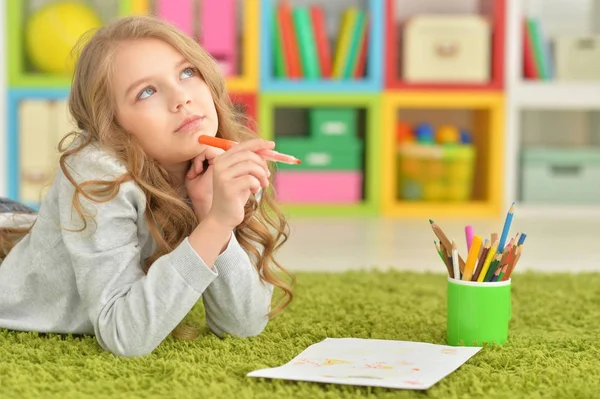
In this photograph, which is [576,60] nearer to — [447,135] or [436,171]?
[447,135]

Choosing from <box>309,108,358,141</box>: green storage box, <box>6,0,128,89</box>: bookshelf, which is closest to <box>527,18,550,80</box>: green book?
<box>309,108,358,141</box>: green storage box

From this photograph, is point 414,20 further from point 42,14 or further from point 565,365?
point 565,365

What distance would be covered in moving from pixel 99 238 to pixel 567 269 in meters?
1.19

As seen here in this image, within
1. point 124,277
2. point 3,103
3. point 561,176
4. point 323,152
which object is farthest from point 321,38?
point 124,277

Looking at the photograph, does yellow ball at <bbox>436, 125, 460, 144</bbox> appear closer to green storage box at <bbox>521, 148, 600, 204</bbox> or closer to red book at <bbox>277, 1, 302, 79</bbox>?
green storage box at <bbox>521, 148, 600, 204</bbox>

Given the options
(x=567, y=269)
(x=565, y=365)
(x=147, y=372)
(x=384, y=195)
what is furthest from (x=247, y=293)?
(x=384, y=195)

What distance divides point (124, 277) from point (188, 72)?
276mm

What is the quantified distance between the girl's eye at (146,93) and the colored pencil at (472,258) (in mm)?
443

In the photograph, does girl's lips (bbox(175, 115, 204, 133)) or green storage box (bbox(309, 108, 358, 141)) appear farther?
green storage box (bbox(309, 108, 358, 141))

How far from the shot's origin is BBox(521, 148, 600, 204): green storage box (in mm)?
3070

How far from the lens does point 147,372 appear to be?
102 centimetres

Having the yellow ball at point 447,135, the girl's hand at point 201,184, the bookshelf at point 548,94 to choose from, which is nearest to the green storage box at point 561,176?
the bookshelf at point 548,94

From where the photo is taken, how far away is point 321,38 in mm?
3020

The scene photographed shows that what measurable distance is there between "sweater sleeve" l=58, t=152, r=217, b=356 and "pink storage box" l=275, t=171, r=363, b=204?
188cm
